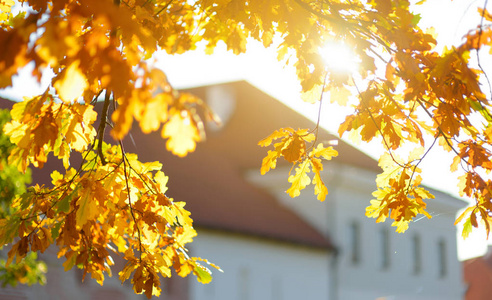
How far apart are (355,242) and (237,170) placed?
4.75 meters

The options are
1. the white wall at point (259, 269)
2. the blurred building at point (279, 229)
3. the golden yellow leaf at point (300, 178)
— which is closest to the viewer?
the golden yellow leaf at point (300, 178)

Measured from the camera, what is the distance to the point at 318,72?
11.9ft

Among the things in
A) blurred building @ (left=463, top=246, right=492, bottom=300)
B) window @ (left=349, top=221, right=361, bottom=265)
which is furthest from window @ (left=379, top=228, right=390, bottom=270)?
blurred building @ (left=463, top=246, right=492, bottom=300)

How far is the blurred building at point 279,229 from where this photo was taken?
18.9 m

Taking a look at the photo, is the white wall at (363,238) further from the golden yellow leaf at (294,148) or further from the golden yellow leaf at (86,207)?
the golden yellow leaf at (86,207)

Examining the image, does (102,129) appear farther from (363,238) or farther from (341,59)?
(363,238)

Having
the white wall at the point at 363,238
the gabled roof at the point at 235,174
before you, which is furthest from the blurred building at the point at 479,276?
the gabled roof at the point at 235,174

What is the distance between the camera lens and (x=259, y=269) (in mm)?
20078

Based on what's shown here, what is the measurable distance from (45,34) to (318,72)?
6.39ft

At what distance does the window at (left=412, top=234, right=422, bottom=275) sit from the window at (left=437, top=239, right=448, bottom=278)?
171 centimetres

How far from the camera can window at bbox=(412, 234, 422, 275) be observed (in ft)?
85.2

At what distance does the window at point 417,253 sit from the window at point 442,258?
171 centimetres

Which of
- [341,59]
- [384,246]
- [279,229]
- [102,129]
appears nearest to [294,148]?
[341,59]

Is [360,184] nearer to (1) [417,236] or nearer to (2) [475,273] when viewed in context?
(1) [417,236]
